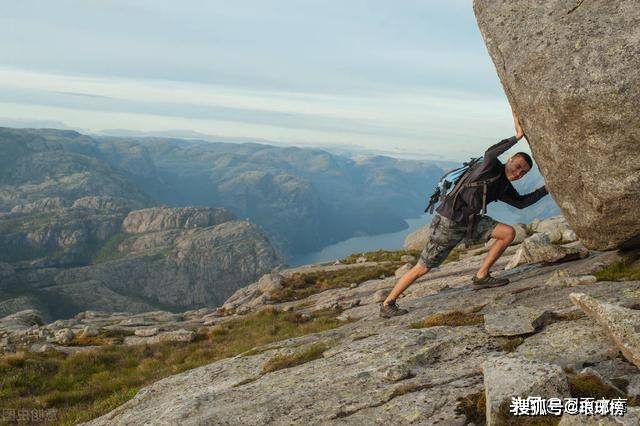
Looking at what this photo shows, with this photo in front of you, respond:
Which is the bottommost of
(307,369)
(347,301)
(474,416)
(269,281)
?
(269,281)

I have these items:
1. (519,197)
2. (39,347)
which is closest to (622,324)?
(519,197)

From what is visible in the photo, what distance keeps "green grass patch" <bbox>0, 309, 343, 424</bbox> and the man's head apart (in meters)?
9.62

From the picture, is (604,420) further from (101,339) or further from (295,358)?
(101,339)

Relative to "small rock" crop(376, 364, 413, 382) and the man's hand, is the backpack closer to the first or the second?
the man's hand

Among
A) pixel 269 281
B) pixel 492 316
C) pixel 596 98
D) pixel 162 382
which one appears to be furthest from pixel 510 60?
pixel 269 281

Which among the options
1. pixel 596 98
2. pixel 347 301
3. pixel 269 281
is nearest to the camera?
pixel 596 98

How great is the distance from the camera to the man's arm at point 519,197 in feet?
42.2

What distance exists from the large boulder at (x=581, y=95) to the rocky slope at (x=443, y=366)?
1969mm

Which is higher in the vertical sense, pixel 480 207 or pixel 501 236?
pixel 480 207

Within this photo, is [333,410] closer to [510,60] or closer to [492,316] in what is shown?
[492,316]

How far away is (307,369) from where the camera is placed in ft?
35.1

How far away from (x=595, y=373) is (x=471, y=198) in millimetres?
6484

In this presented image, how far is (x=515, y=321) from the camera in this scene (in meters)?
9.91

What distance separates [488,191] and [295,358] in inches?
269
